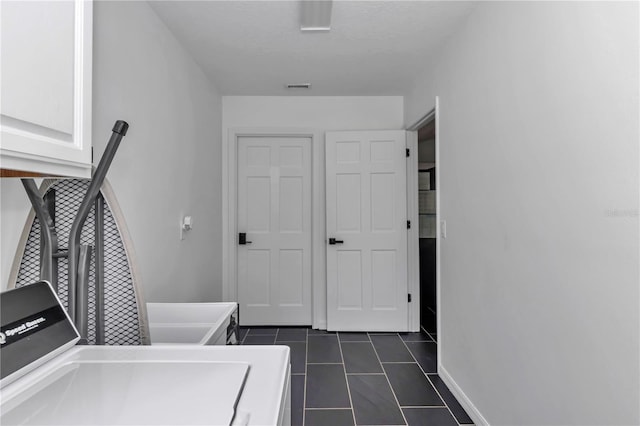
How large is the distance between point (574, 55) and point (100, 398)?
68.6 inches

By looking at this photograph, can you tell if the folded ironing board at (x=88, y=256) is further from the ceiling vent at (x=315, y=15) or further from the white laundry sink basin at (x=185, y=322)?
the ceiling vent at (x=315, y=15)

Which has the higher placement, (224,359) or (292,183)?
(292,183)

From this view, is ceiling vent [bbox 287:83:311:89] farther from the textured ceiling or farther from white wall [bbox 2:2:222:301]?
white wall [bbox 2:2:222:301]

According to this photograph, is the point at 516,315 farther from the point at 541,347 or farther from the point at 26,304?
the point at 26,304

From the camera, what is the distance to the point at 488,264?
1817 millimetres

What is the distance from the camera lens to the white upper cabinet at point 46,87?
2.09 feet

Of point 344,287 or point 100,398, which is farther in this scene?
point 344,287

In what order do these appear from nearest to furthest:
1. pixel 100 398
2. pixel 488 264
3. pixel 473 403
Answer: pixel 100 398
pixel 488 264
pixel 473 403

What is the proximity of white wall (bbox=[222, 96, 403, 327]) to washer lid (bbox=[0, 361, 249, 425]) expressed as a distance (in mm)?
2750

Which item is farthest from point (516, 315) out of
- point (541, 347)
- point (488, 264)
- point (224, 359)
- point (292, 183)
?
point (292, 183)

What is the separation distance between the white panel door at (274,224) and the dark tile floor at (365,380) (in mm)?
336

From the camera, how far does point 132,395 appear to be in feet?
2.35

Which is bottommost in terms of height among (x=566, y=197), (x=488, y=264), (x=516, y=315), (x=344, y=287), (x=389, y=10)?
(x=344, y=287)

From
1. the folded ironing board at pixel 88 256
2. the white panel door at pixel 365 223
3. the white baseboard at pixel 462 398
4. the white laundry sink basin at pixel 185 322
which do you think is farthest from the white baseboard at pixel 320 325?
the folded ironing board at pixel 88 256
